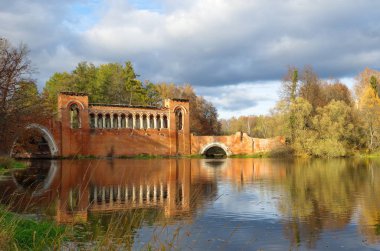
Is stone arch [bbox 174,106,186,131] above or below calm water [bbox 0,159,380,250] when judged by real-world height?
above

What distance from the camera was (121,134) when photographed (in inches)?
2025

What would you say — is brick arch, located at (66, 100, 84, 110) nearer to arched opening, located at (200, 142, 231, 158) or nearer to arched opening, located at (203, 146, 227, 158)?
arched opening, located at (200, 142, 231, 158)

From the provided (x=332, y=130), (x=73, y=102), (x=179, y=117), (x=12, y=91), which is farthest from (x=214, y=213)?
(x=179, y=117)

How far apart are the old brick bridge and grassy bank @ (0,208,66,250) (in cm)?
3521

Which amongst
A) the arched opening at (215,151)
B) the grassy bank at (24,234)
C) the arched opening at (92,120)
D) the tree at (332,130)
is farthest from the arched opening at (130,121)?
the grassy bank at (24,234)

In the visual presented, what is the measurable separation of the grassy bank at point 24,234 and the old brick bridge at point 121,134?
3521 cm

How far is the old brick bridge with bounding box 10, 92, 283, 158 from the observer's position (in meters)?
47.2

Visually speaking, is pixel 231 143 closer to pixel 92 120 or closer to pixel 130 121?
pixel 130 121

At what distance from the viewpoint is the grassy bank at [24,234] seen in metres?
6.11

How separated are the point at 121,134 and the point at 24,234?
43275 mm

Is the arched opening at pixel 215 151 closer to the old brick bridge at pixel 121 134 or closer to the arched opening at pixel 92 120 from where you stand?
the old brick bridge at pixel 121 134

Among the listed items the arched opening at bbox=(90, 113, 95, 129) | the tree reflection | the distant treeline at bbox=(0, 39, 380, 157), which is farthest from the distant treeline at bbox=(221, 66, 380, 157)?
the tree reflection

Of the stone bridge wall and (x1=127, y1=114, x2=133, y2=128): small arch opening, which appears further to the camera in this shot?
the stone bridge wall

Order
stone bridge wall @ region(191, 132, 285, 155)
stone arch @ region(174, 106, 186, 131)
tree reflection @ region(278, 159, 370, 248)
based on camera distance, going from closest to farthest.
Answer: tree reflection @ region(278, 159, 370, 248)
stone arch @ region(174, 106, 186, 131)
stone bridge wall @ region(191, 132, 285, 155)
